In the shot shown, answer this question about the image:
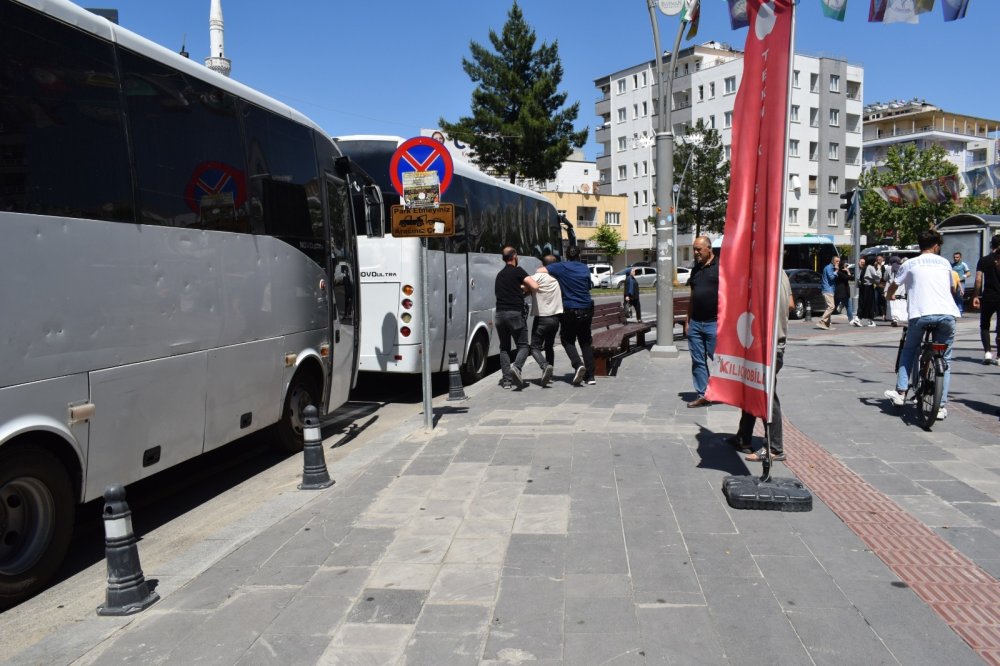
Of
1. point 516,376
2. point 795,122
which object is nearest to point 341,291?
point 516,376

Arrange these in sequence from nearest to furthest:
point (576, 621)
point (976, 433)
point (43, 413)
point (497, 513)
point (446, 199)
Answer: point (576, 621) < point (43, 413) < point (497, 513) < point (976, 433) < point (446, 199)

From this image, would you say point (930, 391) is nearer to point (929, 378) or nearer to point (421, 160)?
point (929, 378)

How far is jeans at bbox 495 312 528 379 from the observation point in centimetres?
1107

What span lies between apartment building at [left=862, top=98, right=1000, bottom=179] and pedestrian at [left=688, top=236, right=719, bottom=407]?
3476 inches

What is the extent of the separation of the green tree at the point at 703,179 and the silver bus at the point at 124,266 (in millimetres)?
50947

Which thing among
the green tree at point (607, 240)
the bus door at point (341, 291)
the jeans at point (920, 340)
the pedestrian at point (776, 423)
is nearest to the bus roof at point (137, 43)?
the bus door at point (341, 291)

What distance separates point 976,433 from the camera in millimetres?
7562

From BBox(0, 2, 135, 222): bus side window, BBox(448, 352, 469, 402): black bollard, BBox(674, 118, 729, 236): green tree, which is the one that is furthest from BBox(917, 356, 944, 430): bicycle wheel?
BBox(674, 118, 729, 236): green tree

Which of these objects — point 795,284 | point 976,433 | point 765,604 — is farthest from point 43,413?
point 795,284

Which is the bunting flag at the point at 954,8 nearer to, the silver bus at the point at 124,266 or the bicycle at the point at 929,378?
the bicycle at the point at 929,378

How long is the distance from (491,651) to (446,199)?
893 cm

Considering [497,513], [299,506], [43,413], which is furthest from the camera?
[299,506]

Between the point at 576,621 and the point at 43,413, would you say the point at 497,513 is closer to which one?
the point at 576,621

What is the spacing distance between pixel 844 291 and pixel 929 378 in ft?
52.0
